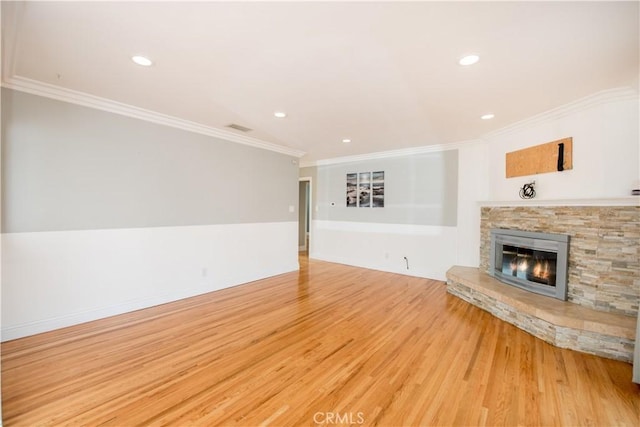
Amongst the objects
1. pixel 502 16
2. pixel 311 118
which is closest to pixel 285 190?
pixel 311 118

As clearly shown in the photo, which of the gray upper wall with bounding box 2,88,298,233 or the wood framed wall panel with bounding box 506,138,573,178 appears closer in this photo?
the gray upper wall with bounding box 2,88,298,233

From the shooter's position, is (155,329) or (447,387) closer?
(447,387)

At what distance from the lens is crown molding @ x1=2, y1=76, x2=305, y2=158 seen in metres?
2.68

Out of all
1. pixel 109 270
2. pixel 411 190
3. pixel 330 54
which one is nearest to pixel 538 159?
pixel 411 190

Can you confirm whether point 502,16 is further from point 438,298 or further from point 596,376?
point 438,298

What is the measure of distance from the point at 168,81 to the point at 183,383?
8.70 feet

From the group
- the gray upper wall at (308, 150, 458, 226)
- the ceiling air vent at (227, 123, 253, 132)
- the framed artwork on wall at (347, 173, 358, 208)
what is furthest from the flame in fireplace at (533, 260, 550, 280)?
the ceiling air vent at (227, 123, 253, 132)

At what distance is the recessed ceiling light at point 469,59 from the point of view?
83.3 inches

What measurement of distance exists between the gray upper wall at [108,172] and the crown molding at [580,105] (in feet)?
13.6

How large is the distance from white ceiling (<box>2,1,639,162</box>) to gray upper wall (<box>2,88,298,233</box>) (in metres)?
0.39

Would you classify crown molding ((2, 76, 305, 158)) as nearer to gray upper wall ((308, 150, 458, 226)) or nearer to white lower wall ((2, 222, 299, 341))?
white lower wall ((2, 222, 299, 341))

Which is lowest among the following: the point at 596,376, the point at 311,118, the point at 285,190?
the point at 596,376

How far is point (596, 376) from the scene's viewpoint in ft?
7.29

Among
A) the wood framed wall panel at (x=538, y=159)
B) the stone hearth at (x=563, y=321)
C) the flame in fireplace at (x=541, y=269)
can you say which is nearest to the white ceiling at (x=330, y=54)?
the wood framed wall panel at (x=538, y=159)
